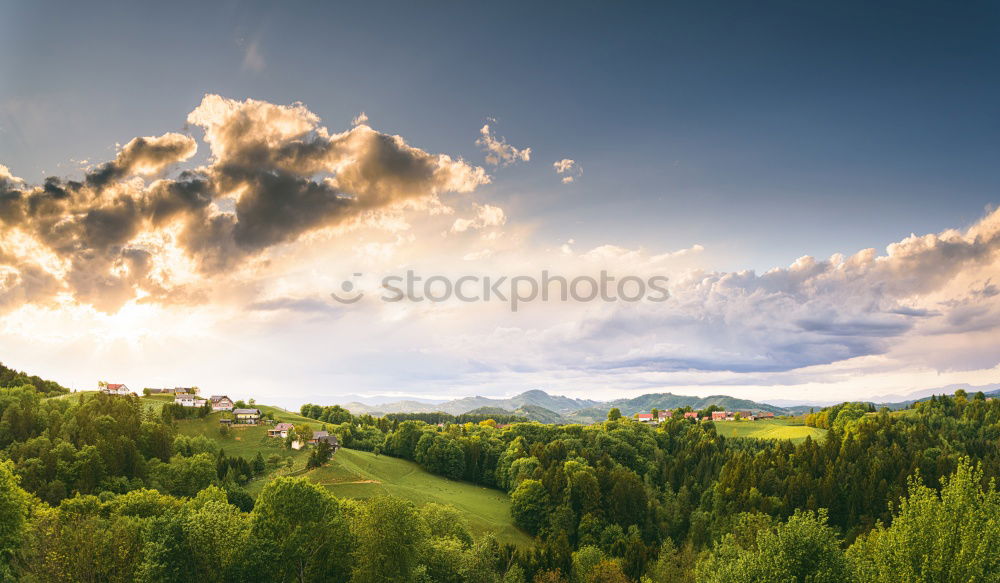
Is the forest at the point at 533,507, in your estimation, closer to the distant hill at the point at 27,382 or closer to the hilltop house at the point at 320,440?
the hilltop house at the point at 320,440

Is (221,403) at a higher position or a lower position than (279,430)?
higher

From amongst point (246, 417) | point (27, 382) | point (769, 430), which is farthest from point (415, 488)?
point (769, 430)

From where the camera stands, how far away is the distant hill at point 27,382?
124956 millimetres

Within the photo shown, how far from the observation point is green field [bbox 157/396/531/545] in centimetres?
8794

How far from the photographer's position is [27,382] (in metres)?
130

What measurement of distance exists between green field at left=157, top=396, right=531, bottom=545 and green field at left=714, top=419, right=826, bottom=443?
309ft

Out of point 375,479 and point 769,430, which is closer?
point 375,479

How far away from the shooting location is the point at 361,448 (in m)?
133

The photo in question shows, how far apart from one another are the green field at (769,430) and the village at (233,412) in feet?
411

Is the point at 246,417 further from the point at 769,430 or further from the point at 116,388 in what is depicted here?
the point at 769,430

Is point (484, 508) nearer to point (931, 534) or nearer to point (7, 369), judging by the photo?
point (931, 534)

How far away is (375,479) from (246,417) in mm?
57804

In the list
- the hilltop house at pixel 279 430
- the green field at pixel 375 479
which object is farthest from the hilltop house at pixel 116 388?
the hilltop house at pixel 279 430

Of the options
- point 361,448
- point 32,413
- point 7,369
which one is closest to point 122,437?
point 32,413
